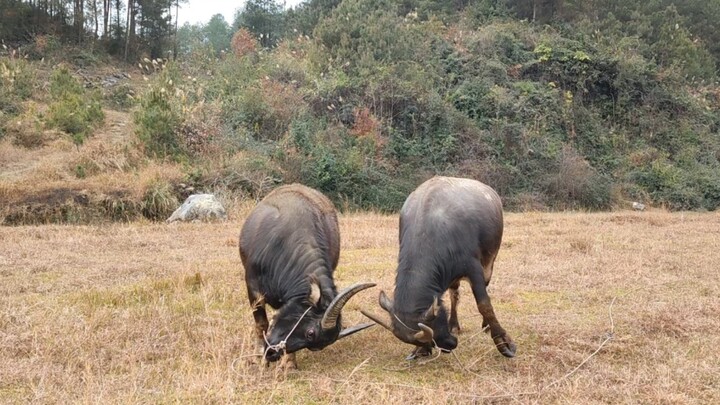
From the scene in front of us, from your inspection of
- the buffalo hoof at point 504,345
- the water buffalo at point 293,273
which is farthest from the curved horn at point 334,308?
the buffalo hoof at point 504,345

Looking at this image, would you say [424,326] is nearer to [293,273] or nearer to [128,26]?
[293,273]

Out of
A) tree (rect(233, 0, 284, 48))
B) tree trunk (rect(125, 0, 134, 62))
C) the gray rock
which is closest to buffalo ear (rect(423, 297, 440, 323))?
the gray rock

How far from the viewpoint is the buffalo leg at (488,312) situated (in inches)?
207

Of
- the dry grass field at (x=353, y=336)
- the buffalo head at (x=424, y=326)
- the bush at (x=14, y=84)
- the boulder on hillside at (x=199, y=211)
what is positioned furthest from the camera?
the bush at (x=14, y=84)

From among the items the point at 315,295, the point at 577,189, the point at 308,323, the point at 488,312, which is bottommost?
the point at 577,189

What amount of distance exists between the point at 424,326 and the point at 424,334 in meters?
0.09

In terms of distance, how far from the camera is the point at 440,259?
5.12 meters

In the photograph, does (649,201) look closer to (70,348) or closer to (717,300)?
(717,300)

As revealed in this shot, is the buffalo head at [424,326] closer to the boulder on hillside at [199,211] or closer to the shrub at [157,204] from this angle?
the boulder on hillside at [199,211]

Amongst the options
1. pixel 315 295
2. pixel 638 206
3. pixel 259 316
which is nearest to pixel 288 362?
pixel 315 295

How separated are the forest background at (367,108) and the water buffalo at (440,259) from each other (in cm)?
1044

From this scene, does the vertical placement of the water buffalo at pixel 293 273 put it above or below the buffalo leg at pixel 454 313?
above

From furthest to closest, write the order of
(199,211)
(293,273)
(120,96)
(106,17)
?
(106,17)
(120,96)
(199,211)
(293,273)

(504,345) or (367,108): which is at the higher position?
(367,108)
